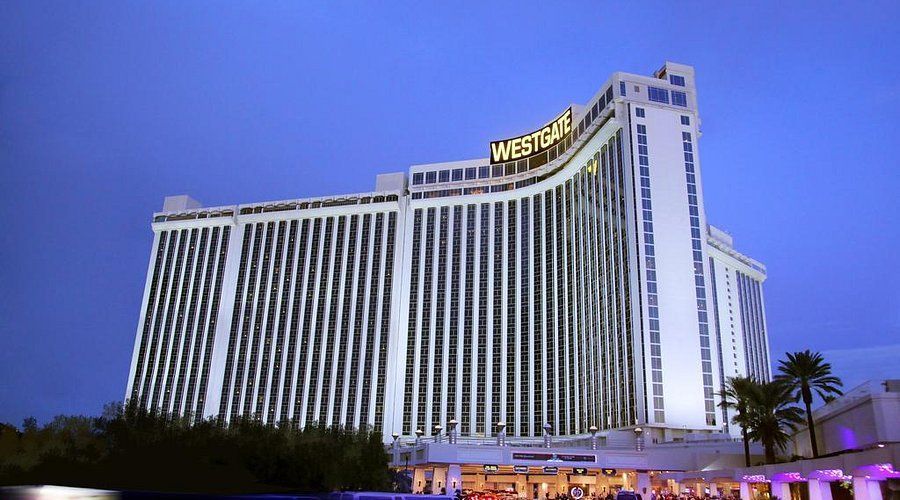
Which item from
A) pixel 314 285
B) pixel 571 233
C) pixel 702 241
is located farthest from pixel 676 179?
pixel 314 285

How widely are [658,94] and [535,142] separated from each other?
90.2ft

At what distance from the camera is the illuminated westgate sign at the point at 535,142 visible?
127125 millimetres

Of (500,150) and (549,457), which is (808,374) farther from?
(500,150)

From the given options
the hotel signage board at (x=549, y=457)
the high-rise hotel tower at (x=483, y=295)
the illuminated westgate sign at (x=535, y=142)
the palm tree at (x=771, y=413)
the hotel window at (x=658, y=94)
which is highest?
the illuminated westgate sign at (x=535, y=142)

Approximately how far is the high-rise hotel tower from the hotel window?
0.18 meters

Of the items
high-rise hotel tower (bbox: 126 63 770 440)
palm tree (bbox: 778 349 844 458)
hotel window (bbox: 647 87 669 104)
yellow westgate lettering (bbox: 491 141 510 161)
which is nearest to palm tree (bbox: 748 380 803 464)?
palm tree (bbox: 778 349 844 458)

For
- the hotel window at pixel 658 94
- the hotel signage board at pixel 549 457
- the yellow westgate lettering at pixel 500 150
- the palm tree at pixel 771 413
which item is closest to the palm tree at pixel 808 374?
the palm tree at pixel 771 413

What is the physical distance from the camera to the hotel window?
365 feet

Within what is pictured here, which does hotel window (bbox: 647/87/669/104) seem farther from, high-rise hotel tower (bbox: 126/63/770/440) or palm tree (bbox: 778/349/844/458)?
palm tree (bbox: 778/349/844/458)

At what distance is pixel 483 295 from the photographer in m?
133

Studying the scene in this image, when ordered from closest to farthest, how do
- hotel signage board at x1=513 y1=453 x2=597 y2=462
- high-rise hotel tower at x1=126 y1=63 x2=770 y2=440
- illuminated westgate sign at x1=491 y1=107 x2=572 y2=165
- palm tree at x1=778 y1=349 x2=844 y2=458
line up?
1. palm tree at x1=778 y1=349 x2=844 y2=458
2. hotel signage board at x1=513 y1=453 x2=597 y2=462
3. high-rise hotel tower at x1=126 y1=63 x2=770 y2=440
4. illuminated westgate sign at x1=491 y1=107 x2=572 y2=165

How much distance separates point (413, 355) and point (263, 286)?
119ft

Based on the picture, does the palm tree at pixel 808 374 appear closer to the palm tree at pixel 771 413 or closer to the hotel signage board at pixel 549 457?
the palm tree at pixel 771 413

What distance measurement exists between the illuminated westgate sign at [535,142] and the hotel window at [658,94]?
1682 centimetres
